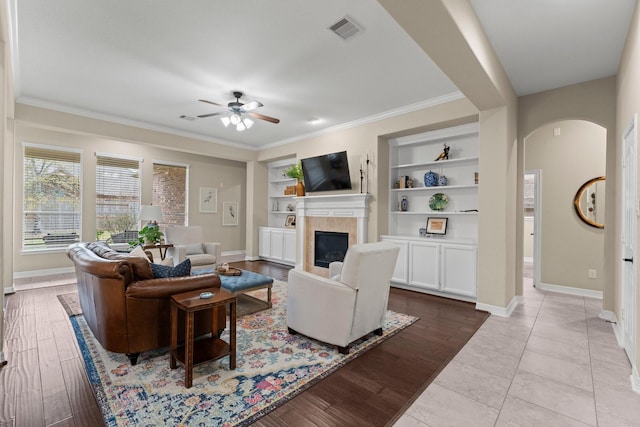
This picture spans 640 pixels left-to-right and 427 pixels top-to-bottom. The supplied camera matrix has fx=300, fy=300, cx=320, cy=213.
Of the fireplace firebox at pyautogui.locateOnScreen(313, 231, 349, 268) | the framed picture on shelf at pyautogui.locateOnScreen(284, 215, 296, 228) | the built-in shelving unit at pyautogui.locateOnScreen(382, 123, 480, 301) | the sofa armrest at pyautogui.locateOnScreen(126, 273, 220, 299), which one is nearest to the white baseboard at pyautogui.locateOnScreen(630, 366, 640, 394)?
the built-in shelving unit at pyautogui.locateOnScreen(382, 123, 480, 301)

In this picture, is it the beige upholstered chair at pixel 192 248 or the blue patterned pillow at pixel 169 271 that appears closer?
the blue patterned pillow at pixel 169 271

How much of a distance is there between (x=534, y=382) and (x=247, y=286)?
2.77m

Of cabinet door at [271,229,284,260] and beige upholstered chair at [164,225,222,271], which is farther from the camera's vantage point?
cabinet door at [271,229,284,260]

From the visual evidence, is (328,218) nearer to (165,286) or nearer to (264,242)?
(264,242)

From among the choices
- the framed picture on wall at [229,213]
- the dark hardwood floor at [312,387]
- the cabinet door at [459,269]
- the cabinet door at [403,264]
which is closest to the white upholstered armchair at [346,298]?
the dark hardwood floor at [312,387]

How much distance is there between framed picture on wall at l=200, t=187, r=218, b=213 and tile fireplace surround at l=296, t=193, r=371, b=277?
2759mm

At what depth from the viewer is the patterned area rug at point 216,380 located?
1.81m

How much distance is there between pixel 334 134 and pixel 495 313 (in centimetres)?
401

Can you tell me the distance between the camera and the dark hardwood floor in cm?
182

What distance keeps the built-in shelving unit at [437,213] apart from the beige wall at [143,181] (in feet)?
15.6

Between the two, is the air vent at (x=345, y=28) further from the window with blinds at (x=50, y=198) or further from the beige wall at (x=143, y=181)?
the window with blinds at (x=50, y=198)

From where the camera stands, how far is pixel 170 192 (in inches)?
284

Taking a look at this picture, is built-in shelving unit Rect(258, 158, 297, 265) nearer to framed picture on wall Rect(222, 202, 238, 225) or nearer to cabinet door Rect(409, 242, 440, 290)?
framed picture on wall Rect(222, 202, 238, 225)

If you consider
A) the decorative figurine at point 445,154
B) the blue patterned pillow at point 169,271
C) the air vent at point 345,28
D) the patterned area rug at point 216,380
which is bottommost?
the patterned area rug at point 216,380
